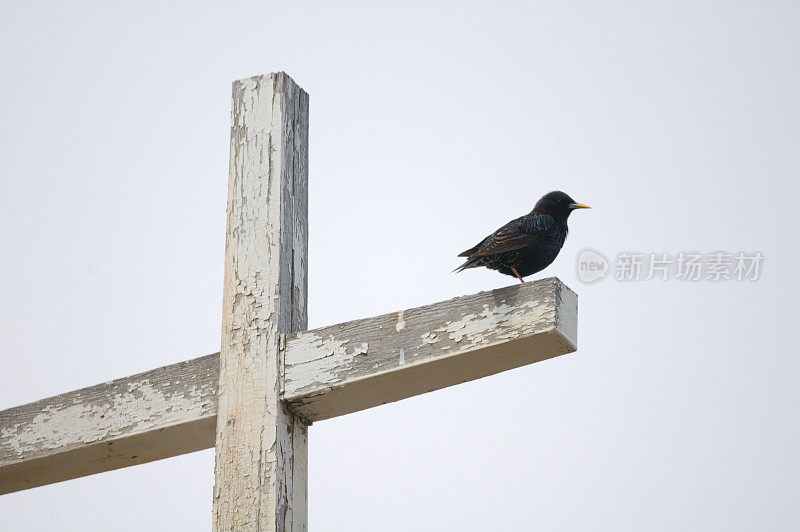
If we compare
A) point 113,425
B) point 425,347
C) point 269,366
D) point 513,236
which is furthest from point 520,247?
point 113,425

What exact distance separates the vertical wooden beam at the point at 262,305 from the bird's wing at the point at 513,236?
0.68m

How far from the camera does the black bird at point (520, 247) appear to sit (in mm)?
3357

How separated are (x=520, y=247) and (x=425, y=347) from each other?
2.91ft

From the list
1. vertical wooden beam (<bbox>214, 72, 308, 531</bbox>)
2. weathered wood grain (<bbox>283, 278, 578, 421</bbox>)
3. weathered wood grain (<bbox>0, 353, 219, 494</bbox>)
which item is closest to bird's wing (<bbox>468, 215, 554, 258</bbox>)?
vertical wooden beam (<bbox>214, 72, 308, 531</bbox>)

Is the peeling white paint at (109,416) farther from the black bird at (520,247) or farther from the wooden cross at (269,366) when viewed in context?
the black bird at (520,247)

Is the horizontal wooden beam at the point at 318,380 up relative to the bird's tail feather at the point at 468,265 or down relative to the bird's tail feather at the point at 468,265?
down

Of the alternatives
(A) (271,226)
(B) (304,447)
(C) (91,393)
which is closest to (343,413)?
(B) (304,447)

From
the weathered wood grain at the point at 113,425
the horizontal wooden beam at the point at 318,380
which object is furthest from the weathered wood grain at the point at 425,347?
the weathered wood grain at the point at 113,425

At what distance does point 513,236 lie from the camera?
3.37 metres

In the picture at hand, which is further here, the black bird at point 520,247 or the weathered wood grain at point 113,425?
the black bird at point 520,247

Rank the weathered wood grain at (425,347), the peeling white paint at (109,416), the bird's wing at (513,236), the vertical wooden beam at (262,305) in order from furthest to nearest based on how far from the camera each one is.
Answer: the bird's wing at (513,236) → the peeling white paint at (109,416) → the vertical wooden beam at (262,305) → the weathered wood grain at (425,347)

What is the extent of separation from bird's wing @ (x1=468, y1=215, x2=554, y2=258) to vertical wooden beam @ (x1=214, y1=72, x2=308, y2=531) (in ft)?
2.24

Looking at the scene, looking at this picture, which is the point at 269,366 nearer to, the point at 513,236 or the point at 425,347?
the point at 425,347

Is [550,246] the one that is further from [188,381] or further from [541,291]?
[188,381]
